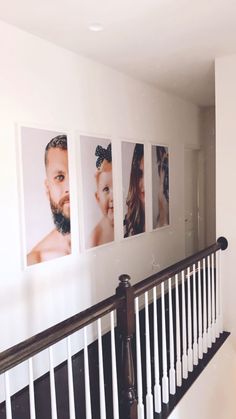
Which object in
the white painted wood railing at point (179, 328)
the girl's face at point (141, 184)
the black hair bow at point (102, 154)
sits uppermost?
the black hair bow at point (102, 154)

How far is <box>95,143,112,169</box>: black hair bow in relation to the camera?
3.71 m

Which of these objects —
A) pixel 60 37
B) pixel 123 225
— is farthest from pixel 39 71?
pixel 123 225

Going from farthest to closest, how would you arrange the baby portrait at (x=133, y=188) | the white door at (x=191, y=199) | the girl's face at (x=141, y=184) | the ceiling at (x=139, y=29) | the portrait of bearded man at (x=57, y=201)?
1. the white door at (x=191, y=199)
2. the girl's face at (x=141, y=184)
3. the baby portrait at (x=133, y=188)
4. the portrait of bearded man at (x=57, y=201)
5. the ceiling at (x=139, y=29)

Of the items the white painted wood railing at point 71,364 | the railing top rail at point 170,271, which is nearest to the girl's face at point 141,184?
the railing top rail at point 170,271

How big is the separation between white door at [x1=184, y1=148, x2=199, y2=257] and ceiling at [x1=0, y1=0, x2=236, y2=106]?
201 cm

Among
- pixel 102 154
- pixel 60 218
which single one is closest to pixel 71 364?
pixel 60 218

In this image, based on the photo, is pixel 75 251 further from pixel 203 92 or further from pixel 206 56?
pixel 203 92

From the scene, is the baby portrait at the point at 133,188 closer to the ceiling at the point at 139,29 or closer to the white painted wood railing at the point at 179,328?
the ceiling at the point at 139,29

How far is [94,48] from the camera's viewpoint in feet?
10.8

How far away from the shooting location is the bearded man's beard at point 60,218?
10.4 feet

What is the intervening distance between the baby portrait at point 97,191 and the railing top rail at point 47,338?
1581 millimetres

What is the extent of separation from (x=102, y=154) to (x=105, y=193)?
40cm

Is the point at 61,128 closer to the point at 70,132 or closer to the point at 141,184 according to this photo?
the point at 70,132

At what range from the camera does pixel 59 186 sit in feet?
10.6
